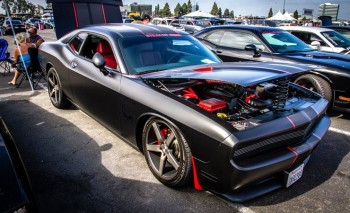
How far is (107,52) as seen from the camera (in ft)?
11.7

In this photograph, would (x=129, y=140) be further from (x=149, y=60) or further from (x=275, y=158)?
(x=275, y=158)

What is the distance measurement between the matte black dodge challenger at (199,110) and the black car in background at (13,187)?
1.14m

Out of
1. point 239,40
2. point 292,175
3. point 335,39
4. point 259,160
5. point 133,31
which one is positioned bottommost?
point 292,175

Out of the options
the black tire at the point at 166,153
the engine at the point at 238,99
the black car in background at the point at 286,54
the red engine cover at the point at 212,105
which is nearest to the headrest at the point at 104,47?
the engine at the point at 238,99

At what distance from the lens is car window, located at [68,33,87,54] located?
3.90m

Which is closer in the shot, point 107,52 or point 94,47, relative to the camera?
point 107,52

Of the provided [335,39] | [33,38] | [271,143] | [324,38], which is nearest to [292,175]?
[271,143]

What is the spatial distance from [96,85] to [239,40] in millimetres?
3532

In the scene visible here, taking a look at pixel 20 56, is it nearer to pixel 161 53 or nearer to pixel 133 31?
pixel 133 31

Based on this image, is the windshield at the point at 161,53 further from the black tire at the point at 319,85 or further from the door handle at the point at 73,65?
the black tire at the point at 319,85

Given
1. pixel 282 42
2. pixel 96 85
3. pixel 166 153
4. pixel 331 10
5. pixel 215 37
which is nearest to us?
pixel 166 153

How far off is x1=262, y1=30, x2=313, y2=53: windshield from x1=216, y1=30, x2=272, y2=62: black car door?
7.7 inches

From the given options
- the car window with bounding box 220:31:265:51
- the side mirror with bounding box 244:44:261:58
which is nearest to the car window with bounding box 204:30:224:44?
the car window with bounding box 220:31:265:51

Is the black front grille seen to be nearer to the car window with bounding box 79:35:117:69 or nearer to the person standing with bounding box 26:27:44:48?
the car window with bounding box 79:35:117:69
